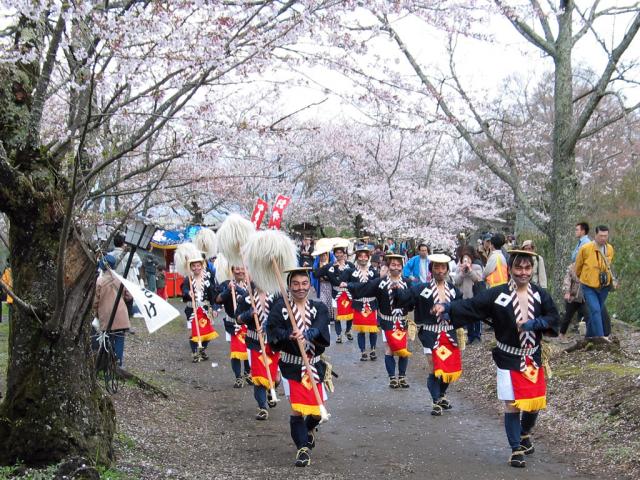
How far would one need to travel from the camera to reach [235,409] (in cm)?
916

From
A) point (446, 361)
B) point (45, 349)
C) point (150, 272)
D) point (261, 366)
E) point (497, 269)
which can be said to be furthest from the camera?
point (150, 272)

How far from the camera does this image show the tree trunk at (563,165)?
11188 mm

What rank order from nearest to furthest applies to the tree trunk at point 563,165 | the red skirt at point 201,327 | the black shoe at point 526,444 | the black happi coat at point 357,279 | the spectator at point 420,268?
1. the black shoe at point 526,444
2. the tree trunk at point 563,165
3. the black happi coat at point 357,279
4. the red skirt at point 201,327
5. the spectator at point 420,268

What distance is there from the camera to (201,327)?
1222 cm

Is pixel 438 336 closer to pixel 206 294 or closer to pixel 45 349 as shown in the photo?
pixel 45 349

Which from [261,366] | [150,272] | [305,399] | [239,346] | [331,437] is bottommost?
[331,437]

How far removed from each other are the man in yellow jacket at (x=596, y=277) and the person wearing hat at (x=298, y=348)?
16.0 feet

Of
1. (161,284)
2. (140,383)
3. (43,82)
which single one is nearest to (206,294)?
(140,383)

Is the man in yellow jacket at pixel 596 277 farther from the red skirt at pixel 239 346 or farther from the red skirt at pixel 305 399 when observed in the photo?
the red skirt at pixel 305 399

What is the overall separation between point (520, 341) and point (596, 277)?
410 cm

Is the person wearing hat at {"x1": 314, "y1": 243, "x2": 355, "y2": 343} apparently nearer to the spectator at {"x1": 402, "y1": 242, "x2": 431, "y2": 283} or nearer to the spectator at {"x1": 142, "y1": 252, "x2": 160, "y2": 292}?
the spectator at {"x1": 402, "y1": 242, "x2": 431, "y2": 283}

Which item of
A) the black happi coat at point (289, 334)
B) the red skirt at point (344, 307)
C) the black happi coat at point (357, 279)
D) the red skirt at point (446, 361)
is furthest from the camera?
the red skirt at point (344, 307)

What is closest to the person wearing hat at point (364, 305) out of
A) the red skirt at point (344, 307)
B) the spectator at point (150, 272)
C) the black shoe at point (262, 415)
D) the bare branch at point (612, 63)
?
the red skirt at point (344, 307)

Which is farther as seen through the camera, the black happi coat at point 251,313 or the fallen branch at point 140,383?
the fallen branch at point 140,383
